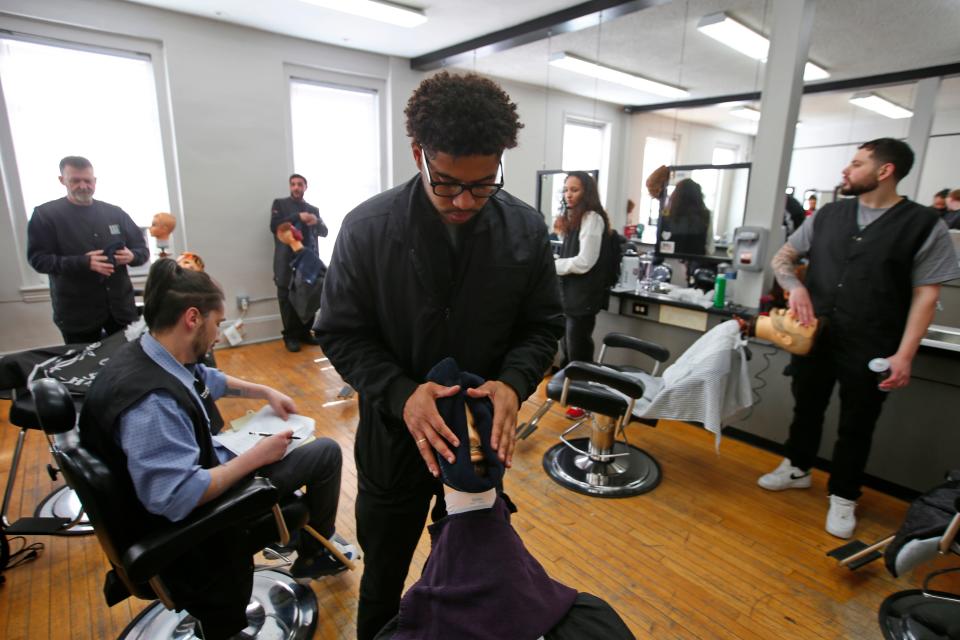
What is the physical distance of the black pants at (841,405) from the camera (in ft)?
6.74

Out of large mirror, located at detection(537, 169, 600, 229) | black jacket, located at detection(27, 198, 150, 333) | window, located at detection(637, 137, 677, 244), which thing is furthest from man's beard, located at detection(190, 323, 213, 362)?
window, located at detection(637, 137, 677, 244)

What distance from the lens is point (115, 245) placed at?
2746 mm

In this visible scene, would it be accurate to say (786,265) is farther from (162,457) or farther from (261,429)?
(162,457)

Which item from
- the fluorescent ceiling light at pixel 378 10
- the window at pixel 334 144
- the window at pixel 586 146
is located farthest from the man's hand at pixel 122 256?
the window at pixel 586 146

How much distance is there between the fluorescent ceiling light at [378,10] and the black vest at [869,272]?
3.43 metres

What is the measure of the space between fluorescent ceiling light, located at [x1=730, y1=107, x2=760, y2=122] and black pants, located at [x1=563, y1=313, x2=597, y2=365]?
20.6ft

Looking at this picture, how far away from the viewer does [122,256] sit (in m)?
2.75

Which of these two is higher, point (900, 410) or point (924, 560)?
point (900, 410)

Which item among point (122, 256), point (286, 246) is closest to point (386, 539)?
point (122, 256)

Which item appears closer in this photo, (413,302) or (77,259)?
(413,302)

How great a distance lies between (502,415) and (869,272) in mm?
1953

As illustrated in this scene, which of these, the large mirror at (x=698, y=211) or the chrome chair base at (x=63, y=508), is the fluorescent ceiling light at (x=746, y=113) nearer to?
the large mirror at (x=698, y=211)

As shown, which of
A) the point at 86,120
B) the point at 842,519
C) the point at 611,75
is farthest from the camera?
the point at 611,75

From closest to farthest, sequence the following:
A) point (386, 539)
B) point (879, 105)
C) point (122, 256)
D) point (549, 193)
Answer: point (386, 539)
point (122, 256)
point (549, 193)
point (879, 105)
